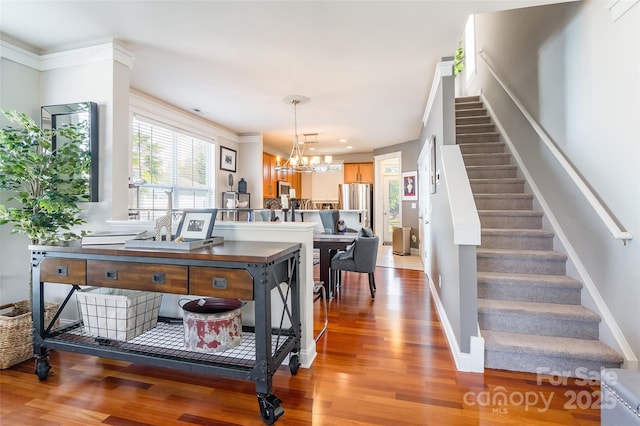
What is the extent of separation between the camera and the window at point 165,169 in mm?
3898

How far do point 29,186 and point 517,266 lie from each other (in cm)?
413

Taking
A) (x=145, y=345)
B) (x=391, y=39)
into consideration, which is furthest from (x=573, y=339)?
(x=145, y=345)

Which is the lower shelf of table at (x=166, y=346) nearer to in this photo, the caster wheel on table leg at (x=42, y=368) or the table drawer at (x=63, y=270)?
the caster wheel on table leg at (x=42, y=368)

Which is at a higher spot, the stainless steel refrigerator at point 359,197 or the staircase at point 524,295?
the stainless steel refrigerator at point 359,197

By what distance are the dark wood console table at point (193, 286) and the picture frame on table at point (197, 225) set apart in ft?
0.55

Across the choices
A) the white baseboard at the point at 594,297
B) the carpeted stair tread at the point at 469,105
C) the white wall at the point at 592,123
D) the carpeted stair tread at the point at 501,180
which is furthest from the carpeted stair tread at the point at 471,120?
the white baseboard at the point at 594,297

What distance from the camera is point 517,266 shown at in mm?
2684

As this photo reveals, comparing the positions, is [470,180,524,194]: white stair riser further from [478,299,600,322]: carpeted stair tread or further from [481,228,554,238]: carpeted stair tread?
Answer: [478,299,600,322]: carpeted stair tread

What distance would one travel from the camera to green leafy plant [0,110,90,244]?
2168 mm

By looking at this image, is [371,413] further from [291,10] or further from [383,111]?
[383,111]

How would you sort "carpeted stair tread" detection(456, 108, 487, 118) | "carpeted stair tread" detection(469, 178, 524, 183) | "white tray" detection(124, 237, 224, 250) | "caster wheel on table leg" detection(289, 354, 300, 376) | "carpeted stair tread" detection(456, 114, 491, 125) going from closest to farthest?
"white tray" detection(124, 237, 224, 250) → "caster wheel on table leg" detection(289, 354, 300, 376) → "carpeted stair tread" detection(469, 178, 524, 183) → "carpeted stair tread" detection(456, 114, 491, 125) → "carpeted stair tread" detection(456, 108, 487, 118)

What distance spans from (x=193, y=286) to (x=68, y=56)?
2548 mm

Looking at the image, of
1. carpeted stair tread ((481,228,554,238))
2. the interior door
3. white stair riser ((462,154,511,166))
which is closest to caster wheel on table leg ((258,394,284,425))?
carpeted stair tread ((481,228,554,238))

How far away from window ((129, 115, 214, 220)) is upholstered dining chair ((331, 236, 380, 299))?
87.9 inches
